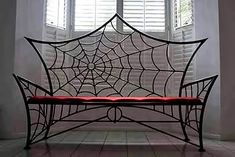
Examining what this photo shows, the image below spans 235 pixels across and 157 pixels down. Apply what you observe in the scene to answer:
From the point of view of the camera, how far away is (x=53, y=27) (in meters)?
2.83

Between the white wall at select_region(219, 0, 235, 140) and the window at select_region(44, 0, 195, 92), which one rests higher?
the window at select_region(44, 0, 195, 92)

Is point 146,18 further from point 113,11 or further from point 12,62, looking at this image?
point 12,62

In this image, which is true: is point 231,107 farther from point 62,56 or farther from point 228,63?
point 62,56

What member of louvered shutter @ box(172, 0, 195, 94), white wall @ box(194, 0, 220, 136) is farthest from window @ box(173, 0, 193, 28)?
white wall @ box(194, 0, 220, 136)

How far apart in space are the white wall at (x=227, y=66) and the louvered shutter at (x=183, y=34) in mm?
340

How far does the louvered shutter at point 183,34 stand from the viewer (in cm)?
275

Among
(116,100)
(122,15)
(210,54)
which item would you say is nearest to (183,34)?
(210,54)

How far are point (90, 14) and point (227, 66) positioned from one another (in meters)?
1.57

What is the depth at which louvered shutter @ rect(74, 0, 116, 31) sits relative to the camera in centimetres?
301

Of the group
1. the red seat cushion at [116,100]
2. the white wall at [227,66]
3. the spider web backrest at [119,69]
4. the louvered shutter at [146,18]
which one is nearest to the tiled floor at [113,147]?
the white wall at [227,66]

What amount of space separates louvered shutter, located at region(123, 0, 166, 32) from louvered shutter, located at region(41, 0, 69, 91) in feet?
2.25

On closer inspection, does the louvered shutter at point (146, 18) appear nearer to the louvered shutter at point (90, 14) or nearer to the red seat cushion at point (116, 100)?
the louvered shutter at point (90, 14)

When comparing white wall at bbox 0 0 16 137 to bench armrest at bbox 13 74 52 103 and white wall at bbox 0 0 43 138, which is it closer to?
white wall at bbox 0 0 43 138

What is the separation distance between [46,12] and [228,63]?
73.7 inches
